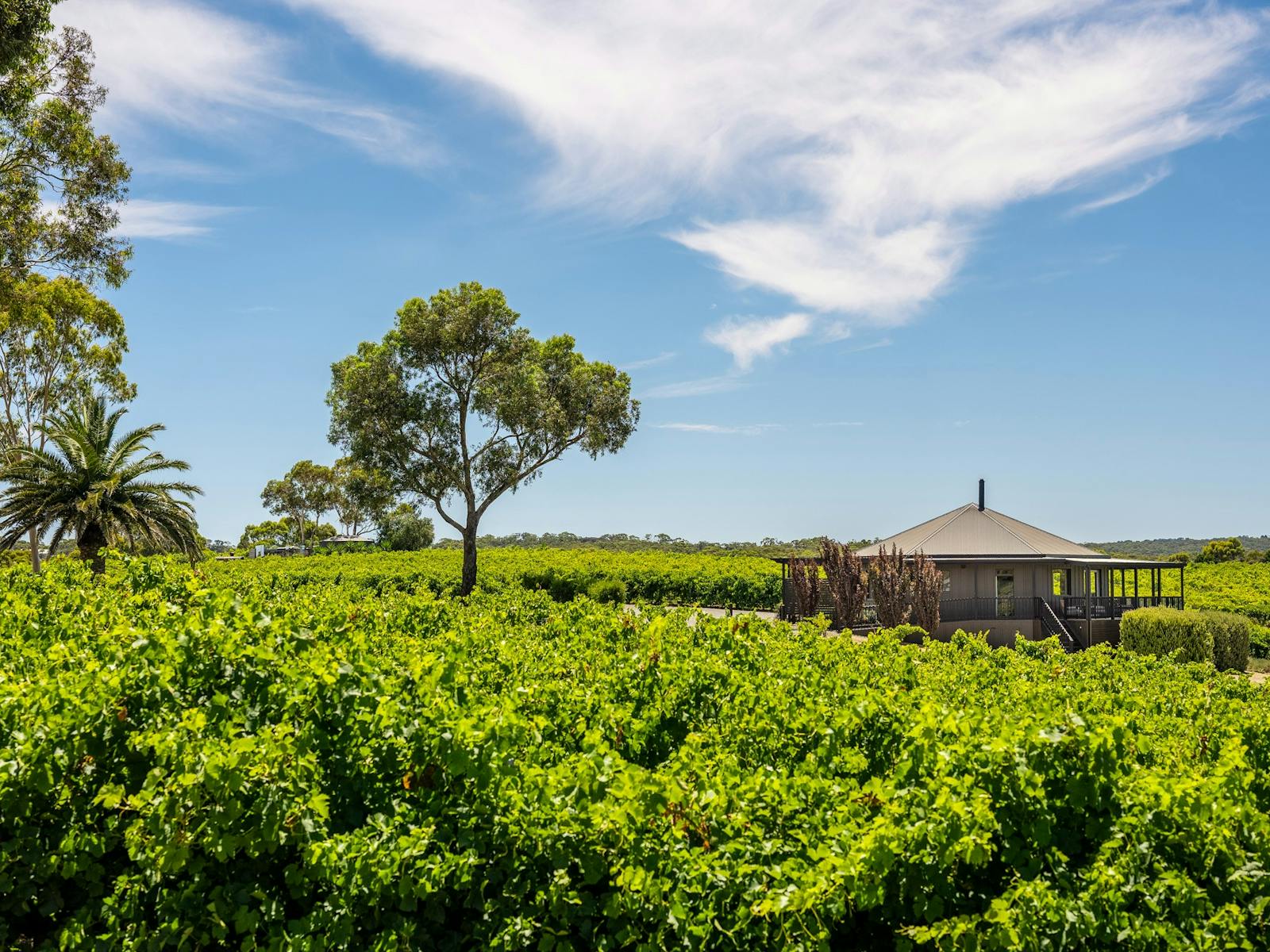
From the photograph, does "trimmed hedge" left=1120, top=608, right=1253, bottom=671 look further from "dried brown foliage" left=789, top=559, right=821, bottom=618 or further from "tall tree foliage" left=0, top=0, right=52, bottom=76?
"tall tree foliage" left=0, top=0, right=52, bottom=76

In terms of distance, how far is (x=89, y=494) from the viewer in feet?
73.8

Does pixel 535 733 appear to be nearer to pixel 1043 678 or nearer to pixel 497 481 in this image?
pixel 1043 678

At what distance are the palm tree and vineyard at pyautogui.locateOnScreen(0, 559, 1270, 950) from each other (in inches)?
815

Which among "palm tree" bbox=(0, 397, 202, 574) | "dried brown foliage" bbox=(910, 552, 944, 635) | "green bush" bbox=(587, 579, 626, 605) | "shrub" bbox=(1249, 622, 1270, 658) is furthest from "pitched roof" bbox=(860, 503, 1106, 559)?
"palm tree" bbox=(0, 397, 202, 574)

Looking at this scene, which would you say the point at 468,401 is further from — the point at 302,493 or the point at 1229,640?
the point at 302,493

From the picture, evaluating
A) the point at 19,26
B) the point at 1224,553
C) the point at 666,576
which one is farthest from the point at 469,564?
the point at 1224,553

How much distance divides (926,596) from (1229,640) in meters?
7.31

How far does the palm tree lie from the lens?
22.8 m

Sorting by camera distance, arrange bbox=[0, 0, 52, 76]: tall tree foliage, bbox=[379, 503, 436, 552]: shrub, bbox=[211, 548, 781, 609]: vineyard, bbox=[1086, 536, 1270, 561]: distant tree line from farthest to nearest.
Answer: bbox=[1086, 536, 1270, 561]: distant tree line, bbox=[379, 503, 436, 552]: shrub, bbox=[211, 548, 781, 609]: vineyard, bbox=[0, 0, 52, 76]: tall tree foliage

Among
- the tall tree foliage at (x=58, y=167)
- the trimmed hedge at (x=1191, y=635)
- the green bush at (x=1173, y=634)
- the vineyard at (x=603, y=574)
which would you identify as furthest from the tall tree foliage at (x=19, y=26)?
the green bush at (x=1173, y=634)

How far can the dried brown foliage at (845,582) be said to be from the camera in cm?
2472

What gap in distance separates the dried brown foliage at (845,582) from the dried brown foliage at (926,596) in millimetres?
1353

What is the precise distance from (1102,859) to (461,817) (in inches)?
95.4

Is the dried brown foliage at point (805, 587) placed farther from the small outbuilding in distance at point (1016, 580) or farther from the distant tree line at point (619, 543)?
the distant tree line at point (619, 543)
